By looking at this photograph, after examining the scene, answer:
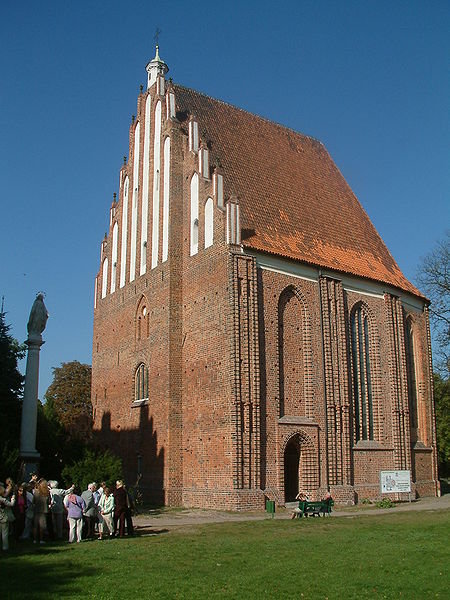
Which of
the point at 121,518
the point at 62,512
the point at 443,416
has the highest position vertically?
the point at 443,416

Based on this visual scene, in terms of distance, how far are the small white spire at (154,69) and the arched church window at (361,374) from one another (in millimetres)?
13702

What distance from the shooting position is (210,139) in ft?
96.2

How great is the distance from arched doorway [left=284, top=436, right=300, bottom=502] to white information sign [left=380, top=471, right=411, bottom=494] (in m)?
3.28

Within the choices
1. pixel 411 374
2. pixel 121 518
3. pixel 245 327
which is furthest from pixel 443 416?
pixel 121 518

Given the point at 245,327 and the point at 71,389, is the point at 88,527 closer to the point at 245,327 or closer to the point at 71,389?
the point at 245,327

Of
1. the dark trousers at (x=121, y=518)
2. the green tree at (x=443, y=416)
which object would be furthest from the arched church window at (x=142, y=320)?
the green tree at (x=443, y=416)

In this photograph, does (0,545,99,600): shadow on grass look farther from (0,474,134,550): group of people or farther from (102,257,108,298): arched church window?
(102,257,108,298): arched church window

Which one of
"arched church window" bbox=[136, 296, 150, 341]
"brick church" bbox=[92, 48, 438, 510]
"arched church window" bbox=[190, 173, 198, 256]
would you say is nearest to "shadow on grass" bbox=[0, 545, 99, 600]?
"brick church" bbox=[92, 48, 438, 510]

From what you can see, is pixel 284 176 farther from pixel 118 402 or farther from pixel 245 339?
pixel 118 402

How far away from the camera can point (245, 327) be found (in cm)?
2400

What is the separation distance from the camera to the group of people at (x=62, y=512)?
14867 mm

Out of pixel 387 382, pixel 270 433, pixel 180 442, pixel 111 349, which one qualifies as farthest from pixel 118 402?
pixel 387 382

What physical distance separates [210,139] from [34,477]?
17377 mm

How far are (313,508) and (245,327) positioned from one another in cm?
653
